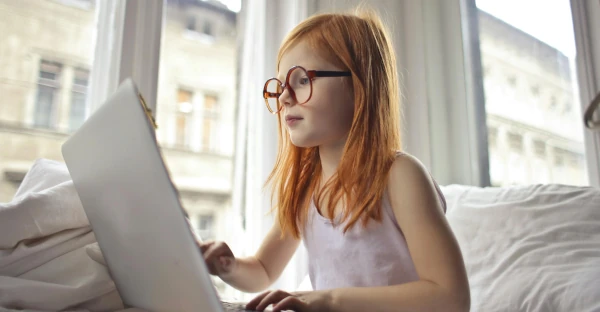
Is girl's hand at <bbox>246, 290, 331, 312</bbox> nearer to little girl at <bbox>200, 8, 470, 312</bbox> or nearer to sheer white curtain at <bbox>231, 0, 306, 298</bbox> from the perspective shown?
little girl at <bbox>200, 8, 470, 312</bbox>

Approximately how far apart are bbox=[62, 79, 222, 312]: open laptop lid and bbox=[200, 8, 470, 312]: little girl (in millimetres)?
123

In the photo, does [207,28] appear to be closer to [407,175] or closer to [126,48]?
[126,48]

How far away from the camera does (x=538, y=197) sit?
1175 mm

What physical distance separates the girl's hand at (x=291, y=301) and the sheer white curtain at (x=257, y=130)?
869 millimetres

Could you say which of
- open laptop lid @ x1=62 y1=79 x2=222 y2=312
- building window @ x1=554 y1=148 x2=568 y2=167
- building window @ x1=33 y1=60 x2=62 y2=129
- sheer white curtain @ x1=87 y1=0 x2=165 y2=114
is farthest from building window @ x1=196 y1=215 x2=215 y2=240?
building window @ x1=554 y1=148 x2=568 y2=167

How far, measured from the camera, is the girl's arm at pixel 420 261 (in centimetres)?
63

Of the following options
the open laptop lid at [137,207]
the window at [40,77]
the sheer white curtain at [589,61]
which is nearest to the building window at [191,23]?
the window at [40,77]

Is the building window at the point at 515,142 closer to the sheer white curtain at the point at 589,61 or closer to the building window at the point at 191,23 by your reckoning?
the sheer white curtain at the point at 589,61

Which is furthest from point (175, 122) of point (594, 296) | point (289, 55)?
point (594, 296)

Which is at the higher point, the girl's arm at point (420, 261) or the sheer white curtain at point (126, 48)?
the sheer white curtain at point (126, 48)

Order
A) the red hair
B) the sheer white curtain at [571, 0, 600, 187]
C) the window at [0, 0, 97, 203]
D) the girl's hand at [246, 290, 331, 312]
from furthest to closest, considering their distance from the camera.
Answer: the sheer white curtain at [571, 0, 600, 187] → the window at [0, 0, 97, 203] → the red hair → the girl's hand at [246, 290, 331, 312]

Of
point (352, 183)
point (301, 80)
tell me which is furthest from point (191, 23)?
point (352, 183)

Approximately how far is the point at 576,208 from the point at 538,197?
0.10 m

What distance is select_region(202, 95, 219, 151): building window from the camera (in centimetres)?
155
